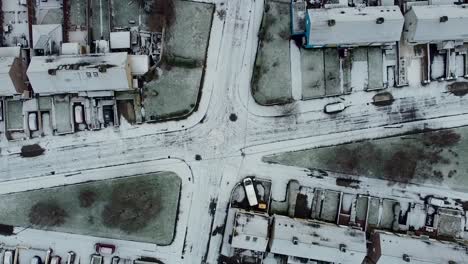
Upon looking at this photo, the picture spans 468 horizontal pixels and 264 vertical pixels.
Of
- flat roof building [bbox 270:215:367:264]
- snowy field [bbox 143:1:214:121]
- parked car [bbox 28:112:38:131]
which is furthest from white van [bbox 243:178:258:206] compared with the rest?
parked car [bbox 28:112:38:131]

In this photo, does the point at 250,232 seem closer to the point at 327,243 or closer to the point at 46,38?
the point at 327,243

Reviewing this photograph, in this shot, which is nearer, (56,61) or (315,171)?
(56,61)

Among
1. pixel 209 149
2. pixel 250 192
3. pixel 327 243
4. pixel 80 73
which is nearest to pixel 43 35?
pixel 80 73

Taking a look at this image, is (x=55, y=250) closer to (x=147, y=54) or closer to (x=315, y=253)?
(x=147, y=54)

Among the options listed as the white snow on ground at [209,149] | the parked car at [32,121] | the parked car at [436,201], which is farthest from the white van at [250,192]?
the parked car at [32,121]

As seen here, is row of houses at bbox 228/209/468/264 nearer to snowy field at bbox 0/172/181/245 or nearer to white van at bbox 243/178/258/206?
white van at bbox 243/178/258/206

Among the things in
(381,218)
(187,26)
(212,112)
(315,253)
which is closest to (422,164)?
(381,218)

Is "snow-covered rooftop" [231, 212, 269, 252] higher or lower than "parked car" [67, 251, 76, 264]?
higher
